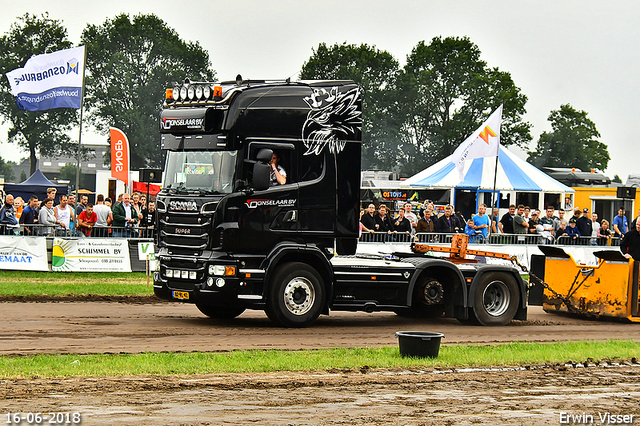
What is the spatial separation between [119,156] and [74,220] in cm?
846

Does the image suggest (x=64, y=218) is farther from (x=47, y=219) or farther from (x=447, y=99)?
(x=447, y=99)

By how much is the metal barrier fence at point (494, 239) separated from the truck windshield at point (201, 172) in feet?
26.8

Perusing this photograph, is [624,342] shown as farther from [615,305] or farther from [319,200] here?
[319,200]

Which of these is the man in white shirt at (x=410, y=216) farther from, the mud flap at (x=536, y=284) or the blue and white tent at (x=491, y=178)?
the blue and white tent at (x=491, y=178)

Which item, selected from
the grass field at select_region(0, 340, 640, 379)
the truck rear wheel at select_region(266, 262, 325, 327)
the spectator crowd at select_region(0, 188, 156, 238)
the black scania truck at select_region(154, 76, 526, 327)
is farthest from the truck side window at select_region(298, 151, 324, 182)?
the spectator crowd at select_region(0, 188, 156, 238)

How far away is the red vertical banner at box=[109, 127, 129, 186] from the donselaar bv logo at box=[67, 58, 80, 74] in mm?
6001

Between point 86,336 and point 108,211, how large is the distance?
33.1 ft

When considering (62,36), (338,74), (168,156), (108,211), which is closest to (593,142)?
(338,74)

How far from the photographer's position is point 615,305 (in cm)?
1524

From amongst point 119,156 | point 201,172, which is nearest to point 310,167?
point 201,172

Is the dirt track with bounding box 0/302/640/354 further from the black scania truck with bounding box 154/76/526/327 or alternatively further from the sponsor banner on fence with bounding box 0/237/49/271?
the sponsor banner on fence with bounding box 0/237/49/271

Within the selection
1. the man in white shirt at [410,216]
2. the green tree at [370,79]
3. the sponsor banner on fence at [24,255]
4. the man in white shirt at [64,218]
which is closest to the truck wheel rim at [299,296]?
the man in white shirt at [410,216]

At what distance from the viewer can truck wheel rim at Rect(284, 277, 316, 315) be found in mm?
12695

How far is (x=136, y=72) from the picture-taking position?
79250 millimetres
